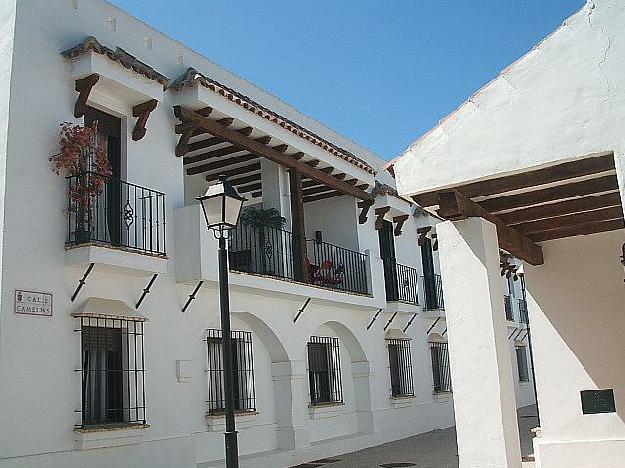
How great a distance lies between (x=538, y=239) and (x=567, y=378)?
5.63 ft

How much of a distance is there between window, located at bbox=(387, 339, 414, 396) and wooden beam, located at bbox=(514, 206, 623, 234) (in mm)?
10269

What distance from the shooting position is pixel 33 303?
29.5 feet

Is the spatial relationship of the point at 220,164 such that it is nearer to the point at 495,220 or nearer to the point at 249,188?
the point at 249,188

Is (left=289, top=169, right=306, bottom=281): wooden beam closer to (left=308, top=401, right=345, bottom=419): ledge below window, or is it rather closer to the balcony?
→ (left=308, top=401, right=345, bottom=419): ledge below window

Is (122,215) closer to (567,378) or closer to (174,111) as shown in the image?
(174,111)

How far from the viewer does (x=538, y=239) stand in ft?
29.5

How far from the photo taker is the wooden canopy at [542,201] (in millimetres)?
5734

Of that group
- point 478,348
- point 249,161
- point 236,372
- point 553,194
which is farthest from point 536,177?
point 249,161

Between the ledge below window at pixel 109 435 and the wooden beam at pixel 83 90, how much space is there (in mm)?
4217

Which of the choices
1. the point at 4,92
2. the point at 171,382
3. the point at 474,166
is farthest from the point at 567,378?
the point at 4,92

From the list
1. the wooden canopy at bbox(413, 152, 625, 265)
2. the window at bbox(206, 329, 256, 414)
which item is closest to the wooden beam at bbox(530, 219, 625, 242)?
the wooden canopy at bbox(413, 152, 625, 265)

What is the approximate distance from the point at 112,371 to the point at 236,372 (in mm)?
3058

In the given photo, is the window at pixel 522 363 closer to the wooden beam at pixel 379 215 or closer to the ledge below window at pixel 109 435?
the wooden beam at pixel 379 215

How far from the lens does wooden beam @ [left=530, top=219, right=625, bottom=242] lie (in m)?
8.21
